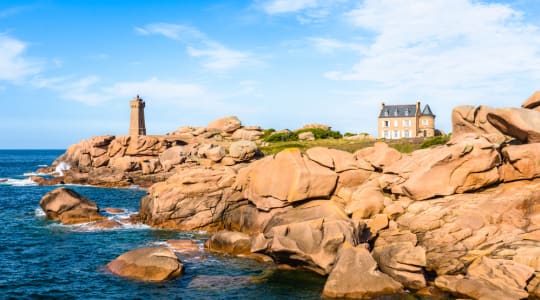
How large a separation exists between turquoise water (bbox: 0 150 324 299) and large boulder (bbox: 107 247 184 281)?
0.63m

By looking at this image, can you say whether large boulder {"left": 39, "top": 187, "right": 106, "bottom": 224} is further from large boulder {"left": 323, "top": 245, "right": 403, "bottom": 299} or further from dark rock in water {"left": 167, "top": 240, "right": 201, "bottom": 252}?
large boulder {"left": 323, "top": 245, "right": 403, "bottom": 299}

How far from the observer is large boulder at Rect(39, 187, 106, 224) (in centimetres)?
4678

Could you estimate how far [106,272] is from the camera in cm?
2928

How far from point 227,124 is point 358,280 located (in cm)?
10191

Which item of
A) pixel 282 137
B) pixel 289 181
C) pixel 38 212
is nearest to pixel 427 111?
pixel 282 137

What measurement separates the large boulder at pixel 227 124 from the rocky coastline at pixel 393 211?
76.3 meters

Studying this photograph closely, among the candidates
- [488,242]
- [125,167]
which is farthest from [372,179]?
[125,167]

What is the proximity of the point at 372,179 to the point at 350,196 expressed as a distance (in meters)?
3.45

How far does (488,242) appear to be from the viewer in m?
28.0

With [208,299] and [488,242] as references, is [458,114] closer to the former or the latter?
[488,242]

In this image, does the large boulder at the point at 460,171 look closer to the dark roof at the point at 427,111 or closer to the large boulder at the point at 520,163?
the large boulder at the point at 520,163

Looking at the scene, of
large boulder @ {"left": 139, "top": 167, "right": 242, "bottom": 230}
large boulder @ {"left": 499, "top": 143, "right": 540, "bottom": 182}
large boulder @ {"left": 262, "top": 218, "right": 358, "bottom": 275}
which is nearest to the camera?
large boulder @ {"left": 262, "top": 218, "right": 358, "bottom": 275}

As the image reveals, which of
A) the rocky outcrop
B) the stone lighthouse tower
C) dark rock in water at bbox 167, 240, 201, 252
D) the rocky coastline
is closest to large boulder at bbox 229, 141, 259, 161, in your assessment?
the rocky outcrop

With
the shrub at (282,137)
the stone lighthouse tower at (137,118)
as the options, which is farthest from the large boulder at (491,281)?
the stone lighthouse tower at (137,118)
